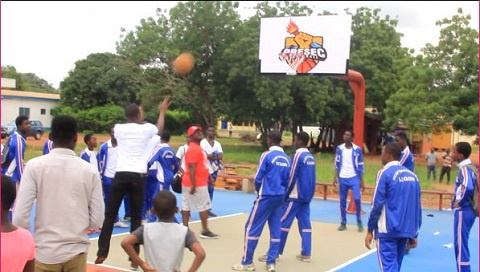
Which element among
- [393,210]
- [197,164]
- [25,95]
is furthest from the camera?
[25,95]

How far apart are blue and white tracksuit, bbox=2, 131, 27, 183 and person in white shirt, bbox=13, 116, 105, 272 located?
15.9 feet

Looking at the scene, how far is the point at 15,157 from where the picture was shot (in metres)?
8.56

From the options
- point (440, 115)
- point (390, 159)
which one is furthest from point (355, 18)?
point (390, 159)

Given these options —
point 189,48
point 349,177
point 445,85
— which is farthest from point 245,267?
point 189,48

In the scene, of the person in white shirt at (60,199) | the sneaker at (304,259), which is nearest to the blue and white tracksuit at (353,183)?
the sneaker at (304,259)

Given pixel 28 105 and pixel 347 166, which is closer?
pixel 347 166

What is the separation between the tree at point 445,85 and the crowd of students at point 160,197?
1998 centimetres

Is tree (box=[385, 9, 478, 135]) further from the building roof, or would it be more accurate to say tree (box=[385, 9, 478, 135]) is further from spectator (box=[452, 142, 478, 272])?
the building roof

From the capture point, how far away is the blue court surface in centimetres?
838

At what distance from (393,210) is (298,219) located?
2.48m

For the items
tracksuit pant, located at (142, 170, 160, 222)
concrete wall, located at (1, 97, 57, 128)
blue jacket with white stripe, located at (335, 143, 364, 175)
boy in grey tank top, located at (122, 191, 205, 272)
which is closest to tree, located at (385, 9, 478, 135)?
blue jacket with white stripe, located at (335, 143, 364, 175)

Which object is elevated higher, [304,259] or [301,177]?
[301,177]

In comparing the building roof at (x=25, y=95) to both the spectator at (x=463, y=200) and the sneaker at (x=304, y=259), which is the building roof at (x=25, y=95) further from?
the spectator at (x=463, y=200)

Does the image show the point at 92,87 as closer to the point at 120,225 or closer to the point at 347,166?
the point at 120,225
